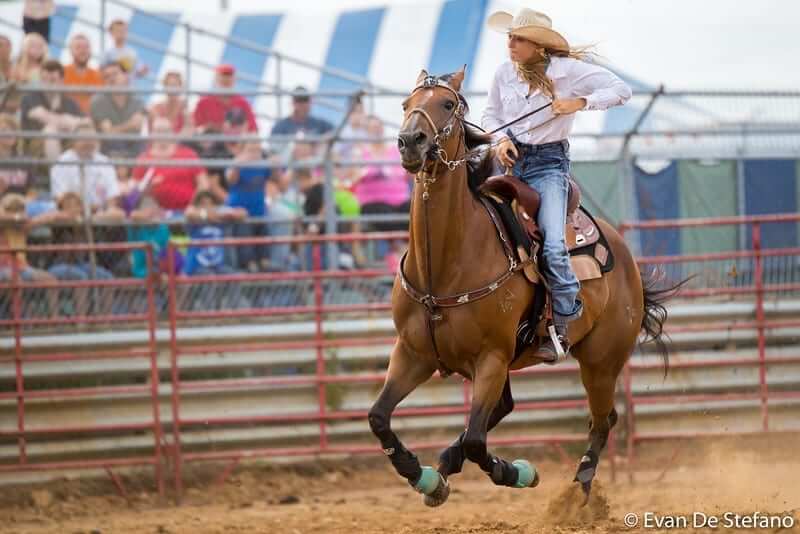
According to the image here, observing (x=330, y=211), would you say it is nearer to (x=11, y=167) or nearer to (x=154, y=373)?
(x=154, y=373)

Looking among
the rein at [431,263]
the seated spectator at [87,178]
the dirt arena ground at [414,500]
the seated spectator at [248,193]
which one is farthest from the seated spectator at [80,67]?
the rein at [431,263]

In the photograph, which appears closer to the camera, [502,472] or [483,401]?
[483,401]

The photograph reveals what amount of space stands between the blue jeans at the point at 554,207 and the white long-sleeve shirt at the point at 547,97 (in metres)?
0.09

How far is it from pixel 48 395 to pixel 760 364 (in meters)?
6.10

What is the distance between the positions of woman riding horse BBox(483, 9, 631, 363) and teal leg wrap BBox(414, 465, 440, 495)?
107cm

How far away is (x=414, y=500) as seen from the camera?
9.91m

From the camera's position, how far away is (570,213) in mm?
7738

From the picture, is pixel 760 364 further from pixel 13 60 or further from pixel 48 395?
pixel 13 60

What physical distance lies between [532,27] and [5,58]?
6276 mm

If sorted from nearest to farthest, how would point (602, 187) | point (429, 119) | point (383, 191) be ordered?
point (429, 119), point (602, 187), point (383, 191)

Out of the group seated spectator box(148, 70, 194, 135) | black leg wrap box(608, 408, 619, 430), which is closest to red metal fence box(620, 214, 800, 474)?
black leg wrap box(608, 408, 619, 430)

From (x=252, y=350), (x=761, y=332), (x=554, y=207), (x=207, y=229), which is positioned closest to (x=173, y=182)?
(x=207, y=229)

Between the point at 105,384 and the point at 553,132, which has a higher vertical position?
the point at 553,132

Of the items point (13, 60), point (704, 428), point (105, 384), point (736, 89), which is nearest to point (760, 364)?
point (704, 428)
